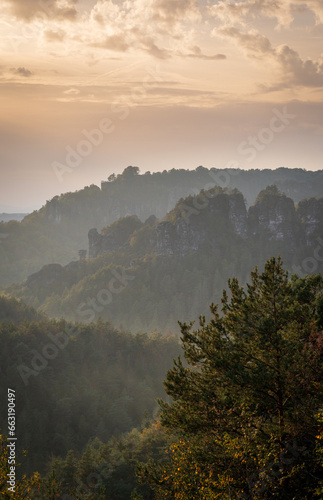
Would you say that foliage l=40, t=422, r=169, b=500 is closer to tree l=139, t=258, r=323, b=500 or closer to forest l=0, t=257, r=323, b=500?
forest l=0, t=257, r=323, b=500

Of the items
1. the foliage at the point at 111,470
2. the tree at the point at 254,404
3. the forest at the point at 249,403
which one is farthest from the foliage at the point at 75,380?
the tree at the point at 254,404

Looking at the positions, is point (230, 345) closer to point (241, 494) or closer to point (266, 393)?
point (266, 393)

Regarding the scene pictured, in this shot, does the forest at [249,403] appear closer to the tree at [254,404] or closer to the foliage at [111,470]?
the tree at [254,404]

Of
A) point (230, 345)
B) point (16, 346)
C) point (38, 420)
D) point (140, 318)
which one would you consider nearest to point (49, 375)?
point (16, 346)

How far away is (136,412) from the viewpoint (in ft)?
264

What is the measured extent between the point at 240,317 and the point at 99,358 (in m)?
82.2

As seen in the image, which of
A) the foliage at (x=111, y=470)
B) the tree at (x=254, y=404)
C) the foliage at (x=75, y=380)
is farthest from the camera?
the foliage at (x=75, y=380)

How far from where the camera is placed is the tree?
15578mm

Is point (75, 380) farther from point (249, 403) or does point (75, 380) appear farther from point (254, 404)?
point (249, 403)

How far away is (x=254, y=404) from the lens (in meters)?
17.4

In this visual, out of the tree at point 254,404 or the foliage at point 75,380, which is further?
the foliage at point 75,380

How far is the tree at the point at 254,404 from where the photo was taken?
15578 mm

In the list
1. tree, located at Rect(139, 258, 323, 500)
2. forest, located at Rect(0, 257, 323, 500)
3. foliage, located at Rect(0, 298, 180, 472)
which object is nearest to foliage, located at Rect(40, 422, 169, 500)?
forest, located at Rect(0, 257, 323, 500)

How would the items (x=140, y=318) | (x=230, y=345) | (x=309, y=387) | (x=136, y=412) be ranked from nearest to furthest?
1. (x=309, y=387)
2. (x=230, y=345)
3. (x=136, y=412)
4. (x=140, y=318)
